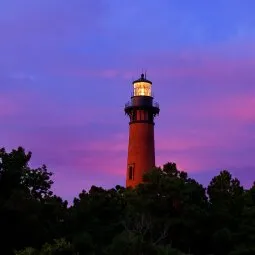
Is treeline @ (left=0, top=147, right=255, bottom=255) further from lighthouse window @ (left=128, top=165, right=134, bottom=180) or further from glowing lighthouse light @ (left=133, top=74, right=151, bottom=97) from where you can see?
glowing lighthouse light @ (left=133, top=74, right=151, bottom=97)

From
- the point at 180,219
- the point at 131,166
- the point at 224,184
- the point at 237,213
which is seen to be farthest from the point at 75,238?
the point at 131,166

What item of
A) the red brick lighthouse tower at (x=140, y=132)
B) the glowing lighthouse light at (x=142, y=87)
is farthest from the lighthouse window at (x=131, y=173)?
the glowing lighthouse light at (x=142, y=87)

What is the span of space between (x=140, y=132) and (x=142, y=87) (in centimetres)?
451

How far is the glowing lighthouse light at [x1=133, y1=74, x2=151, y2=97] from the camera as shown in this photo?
6206 centimetres

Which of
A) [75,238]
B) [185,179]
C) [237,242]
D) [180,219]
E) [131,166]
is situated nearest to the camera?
[75,238]

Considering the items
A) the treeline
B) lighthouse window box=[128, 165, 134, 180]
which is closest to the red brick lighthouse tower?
lighthouse window box=[128, 165, 134, 180]

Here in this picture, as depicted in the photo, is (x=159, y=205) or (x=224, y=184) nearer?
(x=159, y=205)

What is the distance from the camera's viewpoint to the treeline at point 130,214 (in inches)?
1352

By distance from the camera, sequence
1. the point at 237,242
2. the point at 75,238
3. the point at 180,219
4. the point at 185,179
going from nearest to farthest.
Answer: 1. the point at 75,238
2. the point at 237,242
3. the point at 180,219
4. the point at 185,179

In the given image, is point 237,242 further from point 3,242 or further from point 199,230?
point 3,242

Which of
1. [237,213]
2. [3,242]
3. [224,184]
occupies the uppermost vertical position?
[224,184]

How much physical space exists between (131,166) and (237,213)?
21139mm

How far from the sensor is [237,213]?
40281 mm

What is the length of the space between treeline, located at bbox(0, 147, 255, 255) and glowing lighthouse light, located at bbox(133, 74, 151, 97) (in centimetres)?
1806
